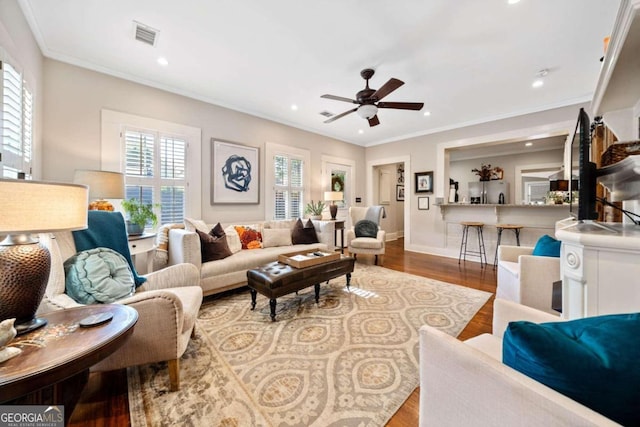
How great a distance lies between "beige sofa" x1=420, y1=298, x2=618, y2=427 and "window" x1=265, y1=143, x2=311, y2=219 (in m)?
3.95

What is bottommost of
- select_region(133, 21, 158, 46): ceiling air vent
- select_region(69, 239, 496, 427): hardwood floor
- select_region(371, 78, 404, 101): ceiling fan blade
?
select_region(69, 239, 496, 427): hardwood floor

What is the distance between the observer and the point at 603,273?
2.98 ft

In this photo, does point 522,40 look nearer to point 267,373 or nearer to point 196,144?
point 267,373

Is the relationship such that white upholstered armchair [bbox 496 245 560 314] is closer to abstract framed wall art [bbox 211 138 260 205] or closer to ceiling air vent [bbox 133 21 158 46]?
abstract framed wall art [bbox 211 138 260 205]

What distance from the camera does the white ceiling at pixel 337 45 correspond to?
2.01 m

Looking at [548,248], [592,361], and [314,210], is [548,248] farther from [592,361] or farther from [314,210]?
[314,210]

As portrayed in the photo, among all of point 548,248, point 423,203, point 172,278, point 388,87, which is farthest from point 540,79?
point 172,278

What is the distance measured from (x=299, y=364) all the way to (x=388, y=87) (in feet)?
8.98

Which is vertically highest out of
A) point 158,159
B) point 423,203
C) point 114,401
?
point 158,159

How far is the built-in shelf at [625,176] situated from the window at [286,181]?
4.07 metres

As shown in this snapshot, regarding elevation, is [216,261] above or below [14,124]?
below

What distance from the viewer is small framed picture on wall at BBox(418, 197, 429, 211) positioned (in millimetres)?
5355

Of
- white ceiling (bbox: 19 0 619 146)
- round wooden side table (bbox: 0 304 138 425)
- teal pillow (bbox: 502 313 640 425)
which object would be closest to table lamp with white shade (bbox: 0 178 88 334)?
round wooden side table (bbox: 0 304 138 425)

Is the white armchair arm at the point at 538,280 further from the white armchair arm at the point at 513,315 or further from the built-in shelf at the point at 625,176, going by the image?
the white armchair arm at the point at 513,315
